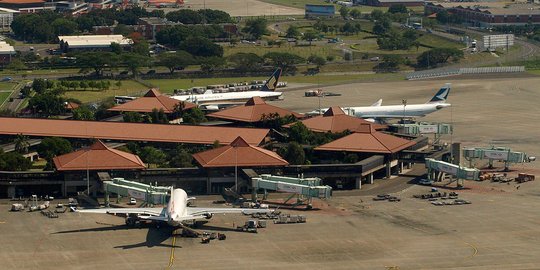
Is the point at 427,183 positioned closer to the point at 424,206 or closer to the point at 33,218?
the point at 424,206

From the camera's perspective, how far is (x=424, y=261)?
103688 mm

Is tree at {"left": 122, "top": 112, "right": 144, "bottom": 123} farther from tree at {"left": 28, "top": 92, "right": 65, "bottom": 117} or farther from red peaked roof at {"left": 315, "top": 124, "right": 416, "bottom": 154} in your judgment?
red peaked roof at {"left": 315, "top": 124, "right": 416, "bottom": 154}

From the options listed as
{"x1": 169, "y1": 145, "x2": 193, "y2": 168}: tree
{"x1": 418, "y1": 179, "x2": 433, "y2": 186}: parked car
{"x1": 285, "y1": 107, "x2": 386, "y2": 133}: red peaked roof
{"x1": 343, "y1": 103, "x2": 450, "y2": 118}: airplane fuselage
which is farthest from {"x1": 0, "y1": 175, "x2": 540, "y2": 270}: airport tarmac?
{"x1": 343, "y1": 103, "x2": 450, "y2": 118}: airplane fuselage

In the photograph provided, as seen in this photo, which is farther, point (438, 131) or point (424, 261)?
point (438, 131)

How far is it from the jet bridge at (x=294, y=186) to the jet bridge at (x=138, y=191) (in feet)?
35.0

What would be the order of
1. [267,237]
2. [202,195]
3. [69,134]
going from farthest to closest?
[69,134] < [202,195] < [267,237]

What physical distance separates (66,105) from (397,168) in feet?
235

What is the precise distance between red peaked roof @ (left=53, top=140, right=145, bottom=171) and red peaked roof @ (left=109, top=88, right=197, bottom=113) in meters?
49.4

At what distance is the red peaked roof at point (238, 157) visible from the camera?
13425cm

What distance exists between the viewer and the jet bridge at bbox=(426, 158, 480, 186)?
5389 inches

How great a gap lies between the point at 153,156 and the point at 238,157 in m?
14.2

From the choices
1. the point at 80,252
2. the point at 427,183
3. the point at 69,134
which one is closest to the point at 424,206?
the point at 427,183

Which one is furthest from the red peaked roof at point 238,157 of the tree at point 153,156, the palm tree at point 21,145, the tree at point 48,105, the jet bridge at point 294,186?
the tree at point 48,105

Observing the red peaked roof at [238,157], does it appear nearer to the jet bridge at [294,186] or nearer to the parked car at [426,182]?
the jet bridge at [294,186]
